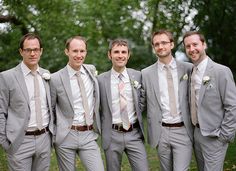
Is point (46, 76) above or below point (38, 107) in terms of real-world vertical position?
above

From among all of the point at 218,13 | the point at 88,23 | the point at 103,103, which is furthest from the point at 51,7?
the point at 103,103

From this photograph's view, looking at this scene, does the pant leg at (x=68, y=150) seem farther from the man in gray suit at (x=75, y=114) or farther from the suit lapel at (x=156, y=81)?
the suit lapel at (x=156, y=81)

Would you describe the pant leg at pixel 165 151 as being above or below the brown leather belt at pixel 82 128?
below

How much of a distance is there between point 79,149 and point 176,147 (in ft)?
4.31

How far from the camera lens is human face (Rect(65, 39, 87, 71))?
18.4ft

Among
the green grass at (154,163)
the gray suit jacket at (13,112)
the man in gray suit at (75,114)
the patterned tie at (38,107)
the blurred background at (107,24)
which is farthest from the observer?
the blurred background at (107,24)

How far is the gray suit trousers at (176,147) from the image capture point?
217 inches

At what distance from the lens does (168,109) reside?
5.58 meters

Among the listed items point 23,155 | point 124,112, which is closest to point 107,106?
point 124,112

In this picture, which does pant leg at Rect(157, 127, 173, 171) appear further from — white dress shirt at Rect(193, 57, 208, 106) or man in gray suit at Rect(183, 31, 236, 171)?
white dress shirt at Rect(193, 57, 208, 106)

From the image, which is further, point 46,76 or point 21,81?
point 46,76

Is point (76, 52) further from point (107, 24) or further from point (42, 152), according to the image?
point (107, 24)

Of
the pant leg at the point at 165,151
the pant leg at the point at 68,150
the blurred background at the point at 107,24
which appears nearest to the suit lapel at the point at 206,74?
the pant leg at the point at 165,151

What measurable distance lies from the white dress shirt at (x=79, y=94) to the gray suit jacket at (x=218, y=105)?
1.48 m
